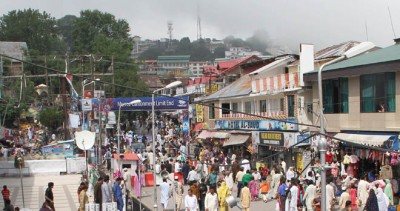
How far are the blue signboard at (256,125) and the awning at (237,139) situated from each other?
0.53m

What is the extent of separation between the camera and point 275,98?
3425 cm

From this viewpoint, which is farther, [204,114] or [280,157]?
[204,114]

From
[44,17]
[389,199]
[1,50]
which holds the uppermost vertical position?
[44,17]

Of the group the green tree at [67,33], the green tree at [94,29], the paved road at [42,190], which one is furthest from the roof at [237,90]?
the green tree at [67,33]

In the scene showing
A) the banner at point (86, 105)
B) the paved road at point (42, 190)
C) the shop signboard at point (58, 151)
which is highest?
the banner at point (86, 105)

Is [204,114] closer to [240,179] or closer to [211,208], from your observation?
[240,179]

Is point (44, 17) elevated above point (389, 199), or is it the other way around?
point (44, 17)

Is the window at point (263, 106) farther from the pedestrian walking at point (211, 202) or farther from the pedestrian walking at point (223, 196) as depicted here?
the pedestrian walking at point (211, 202)

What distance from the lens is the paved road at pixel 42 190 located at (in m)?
24.6

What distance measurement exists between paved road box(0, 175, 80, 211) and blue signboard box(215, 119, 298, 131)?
434 inches

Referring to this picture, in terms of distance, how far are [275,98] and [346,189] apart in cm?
1407

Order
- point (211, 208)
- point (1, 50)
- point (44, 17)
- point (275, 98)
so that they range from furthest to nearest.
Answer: point (44, 17) → point (1, 50) → point (275, 98) → point (211, 208)

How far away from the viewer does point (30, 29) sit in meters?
99.6

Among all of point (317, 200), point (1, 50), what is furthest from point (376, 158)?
point (1, 50)
